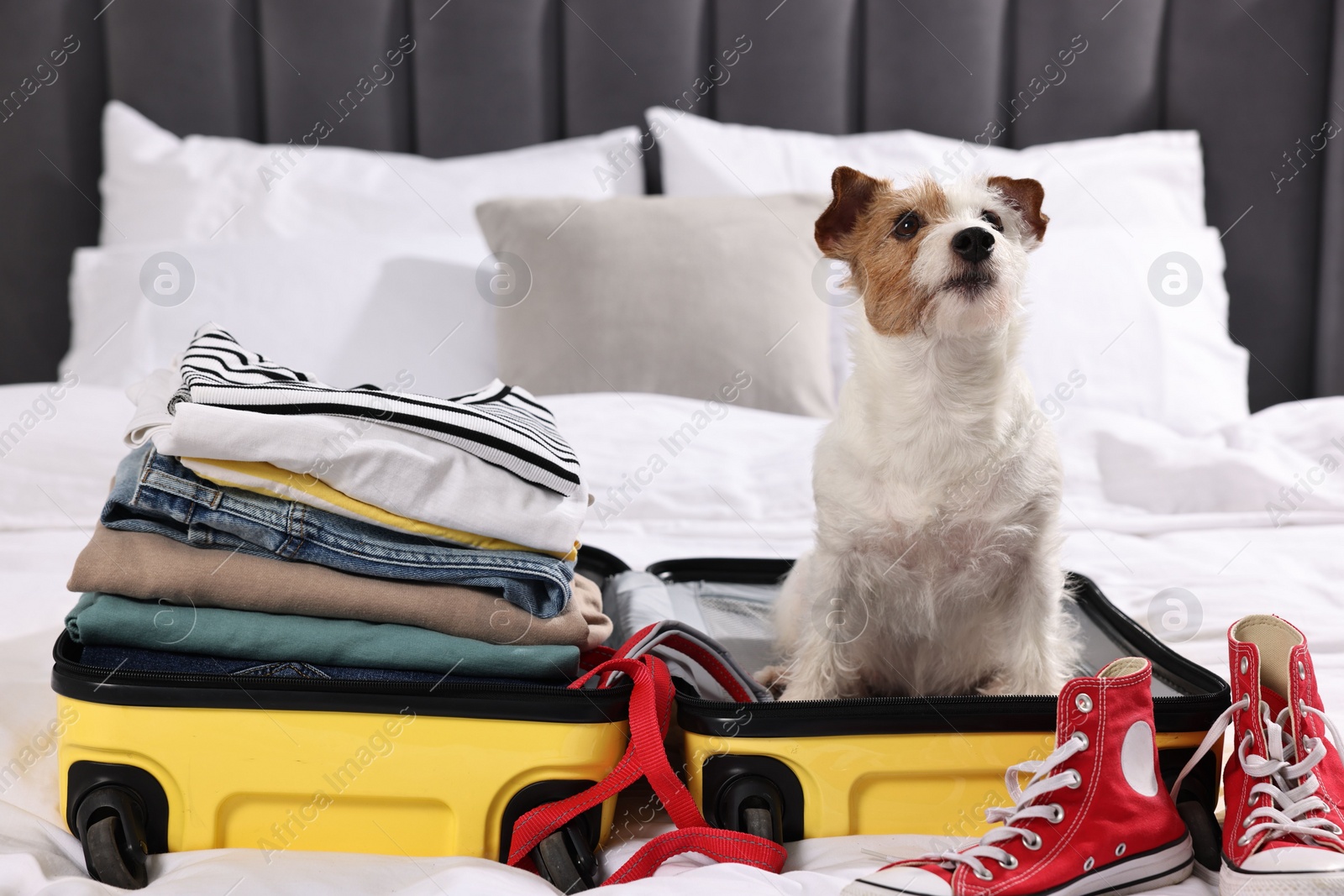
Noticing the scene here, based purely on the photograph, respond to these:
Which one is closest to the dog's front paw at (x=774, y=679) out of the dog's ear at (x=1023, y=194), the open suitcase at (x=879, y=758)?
the open suitcase at (x=879, y=758)

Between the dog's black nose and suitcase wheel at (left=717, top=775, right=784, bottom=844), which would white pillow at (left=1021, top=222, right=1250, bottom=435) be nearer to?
the dog's black nose

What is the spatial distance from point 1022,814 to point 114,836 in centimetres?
68

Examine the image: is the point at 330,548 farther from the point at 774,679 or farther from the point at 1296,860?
the point at 1296,860

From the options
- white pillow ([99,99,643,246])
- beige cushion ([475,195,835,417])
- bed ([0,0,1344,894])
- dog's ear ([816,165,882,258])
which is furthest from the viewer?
bed ([0,0,1344,894])

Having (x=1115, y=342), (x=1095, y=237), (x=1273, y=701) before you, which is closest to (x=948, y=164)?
(x=1095, y=237)

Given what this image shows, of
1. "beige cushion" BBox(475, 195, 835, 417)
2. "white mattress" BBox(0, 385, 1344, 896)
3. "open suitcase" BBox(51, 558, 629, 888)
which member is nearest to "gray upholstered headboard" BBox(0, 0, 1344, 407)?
"beige cushion" BBox(475, 195, 835, 417)

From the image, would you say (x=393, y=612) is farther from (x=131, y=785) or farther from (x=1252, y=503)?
(x=1252, y=503)

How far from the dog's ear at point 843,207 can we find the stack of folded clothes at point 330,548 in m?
0.38

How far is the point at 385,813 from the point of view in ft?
2.43

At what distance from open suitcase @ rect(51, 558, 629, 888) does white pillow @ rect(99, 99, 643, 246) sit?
1.42 metres

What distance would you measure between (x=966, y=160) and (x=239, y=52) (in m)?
1.73

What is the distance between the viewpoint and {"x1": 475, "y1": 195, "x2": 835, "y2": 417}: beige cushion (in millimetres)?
1773

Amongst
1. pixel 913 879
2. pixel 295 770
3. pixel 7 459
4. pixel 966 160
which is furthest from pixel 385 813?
pixel 966 160

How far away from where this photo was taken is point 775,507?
1.49 metres
